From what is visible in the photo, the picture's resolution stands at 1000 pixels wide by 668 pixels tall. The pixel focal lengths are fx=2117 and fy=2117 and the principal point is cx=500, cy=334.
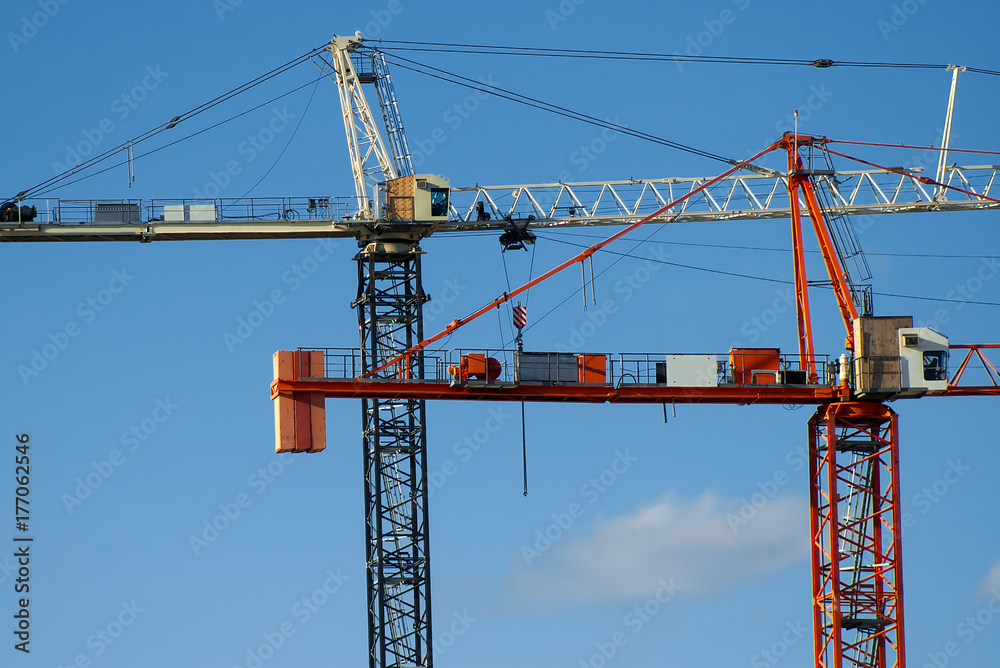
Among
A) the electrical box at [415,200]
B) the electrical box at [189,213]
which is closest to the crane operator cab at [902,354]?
the electrical box at [415,200]

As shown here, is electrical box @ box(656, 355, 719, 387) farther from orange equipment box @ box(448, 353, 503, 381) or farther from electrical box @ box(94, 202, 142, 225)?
electrical box @ box(94, 202, 142, 225)

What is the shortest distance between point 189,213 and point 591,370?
2548 cm

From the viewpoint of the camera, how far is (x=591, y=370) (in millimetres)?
99750

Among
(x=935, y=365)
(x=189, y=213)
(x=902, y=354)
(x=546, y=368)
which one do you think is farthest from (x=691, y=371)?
(x=189, y=213)

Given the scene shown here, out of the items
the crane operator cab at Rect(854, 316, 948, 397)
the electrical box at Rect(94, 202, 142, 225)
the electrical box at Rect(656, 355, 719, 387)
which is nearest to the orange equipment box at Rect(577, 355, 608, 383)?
the electrical box at Rect(656, 355, 719, 387)

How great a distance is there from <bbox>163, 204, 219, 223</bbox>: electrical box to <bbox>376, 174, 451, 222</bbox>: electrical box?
889cm

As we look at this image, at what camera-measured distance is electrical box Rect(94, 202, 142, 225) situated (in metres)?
112

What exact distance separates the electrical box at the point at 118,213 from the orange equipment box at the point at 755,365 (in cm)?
3291

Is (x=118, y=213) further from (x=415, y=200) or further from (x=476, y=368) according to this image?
(x=476, y=368)

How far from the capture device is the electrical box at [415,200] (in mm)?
111625

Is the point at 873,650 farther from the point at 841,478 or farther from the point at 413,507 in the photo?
the point at 413,507

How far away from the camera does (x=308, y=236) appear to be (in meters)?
112

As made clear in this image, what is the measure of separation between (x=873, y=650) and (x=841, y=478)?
822 cm

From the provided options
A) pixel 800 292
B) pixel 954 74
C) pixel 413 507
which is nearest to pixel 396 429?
pixel 413 507
